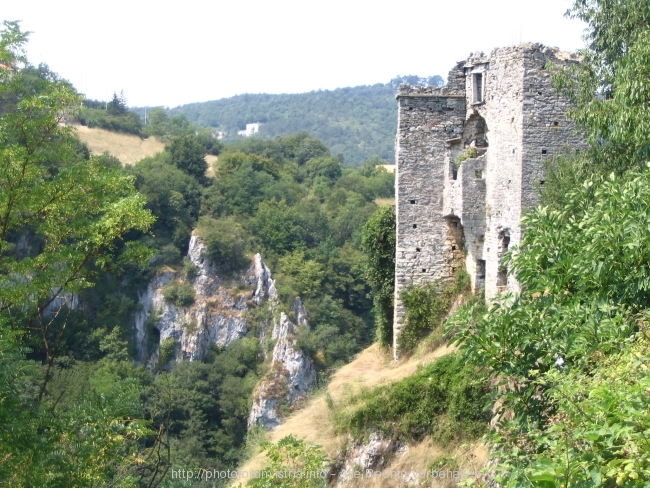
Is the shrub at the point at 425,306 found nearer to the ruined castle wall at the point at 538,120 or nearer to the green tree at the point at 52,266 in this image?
the ruined castle wall at the point at 538,120

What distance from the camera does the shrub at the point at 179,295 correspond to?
46875 millimetres

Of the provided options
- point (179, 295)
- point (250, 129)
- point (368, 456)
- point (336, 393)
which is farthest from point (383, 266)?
point (250, 129)

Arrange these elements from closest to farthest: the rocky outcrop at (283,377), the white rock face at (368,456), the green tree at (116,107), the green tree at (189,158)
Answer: the white rock face at (368,456) < the rocky outcrop at (283,377) < the green tree at (189,158) < the green tree at (116,107)

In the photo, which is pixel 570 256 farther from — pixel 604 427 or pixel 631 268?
pixel 604 427

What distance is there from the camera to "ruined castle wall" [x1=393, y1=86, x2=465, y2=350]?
16.4 metres

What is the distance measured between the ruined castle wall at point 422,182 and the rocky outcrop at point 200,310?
30246mm

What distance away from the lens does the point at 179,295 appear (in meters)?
46.8

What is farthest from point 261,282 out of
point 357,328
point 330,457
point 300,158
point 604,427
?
point 604,427

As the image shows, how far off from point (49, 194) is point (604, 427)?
20.5ft

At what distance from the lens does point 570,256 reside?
8.34 meters

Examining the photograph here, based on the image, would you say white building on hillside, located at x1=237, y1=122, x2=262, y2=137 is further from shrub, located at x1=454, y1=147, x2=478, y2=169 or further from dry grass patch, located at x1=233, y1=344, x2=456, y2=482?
shrub, located at x1=454, y1=147, x2=478, y2=169

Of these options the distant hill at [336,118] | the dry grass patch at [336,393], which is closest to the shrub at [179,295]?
the dry grass patch at [336,393]

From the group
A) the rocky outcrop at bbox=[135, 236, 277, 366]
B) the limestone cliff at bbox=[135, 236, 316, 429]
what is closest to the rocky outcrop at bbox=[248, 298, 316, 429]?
the limestone cliff at bbox=[135, 236, 316, 429]

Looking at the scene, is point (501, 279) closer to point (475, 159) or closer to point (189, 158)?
point (475, 159)
